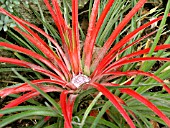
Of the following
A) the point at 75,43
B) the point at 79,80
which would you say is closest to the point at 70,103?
the point at 79,80

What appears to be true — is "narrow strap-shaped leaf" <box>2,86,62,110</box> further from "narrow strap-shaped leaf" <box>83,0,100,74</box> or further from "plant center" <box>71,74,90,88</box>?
"narrow strap-shaped leaf" <box>83,0,100,74</box>

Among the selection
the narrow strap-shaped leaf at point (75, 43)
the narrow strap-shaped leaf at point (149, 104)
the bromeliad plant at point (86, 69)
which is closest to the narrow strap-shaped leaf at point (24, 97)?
the bromeliad plant at point (86, 69)

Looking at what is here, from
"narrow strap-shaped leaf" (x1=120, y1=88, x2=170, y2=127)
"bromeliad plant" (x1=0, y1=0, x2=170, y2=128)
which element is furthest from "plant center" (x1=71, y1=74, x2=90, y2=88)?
"narrow strap-shaped leaf" (x1=120, y1=88, x2=170, y2=127)

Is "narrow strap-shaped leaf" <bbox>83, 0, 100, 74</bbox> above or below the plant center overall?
above

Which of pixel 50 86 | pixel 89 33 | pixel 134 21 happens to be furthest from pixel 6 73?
pixel 134 21

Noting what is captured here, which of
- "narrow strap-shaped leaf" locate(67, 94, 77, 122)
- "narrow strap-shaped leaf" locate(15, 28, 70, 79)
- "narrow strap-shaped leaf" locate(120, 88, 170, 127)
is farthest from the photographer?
"narrow strap-shaped leaf" locate(15, 28, 70, 79)

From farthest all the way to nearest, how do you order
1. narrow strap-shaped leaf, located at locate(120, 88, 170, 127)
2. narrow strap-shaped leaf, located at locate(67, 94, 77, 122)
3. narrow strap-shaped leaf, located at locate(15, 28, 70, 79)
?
1. narrow strap-shaped leaf, located at locate(15, 28, 70, 79)
2. narrow strap-shaped leaf, located at locate(67, 94, 77, 122)
3. narrow strap-shaped leaf, located at locate(120, 88, 170, 127)

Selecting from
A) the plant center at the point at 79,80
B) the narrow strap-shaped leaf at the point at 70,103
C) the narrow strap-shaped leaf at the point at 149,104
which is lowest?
the narrow strap-shaped leaf at the point at 149,104

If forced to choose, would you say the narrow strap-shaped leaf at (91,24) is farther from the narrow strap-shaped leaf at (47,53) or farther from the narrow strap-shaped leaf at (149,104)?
the narrow strap-shaped leaf at (149,104)

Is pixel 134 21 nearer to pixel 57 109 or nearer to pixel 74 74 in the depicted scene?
pixel 74 74
